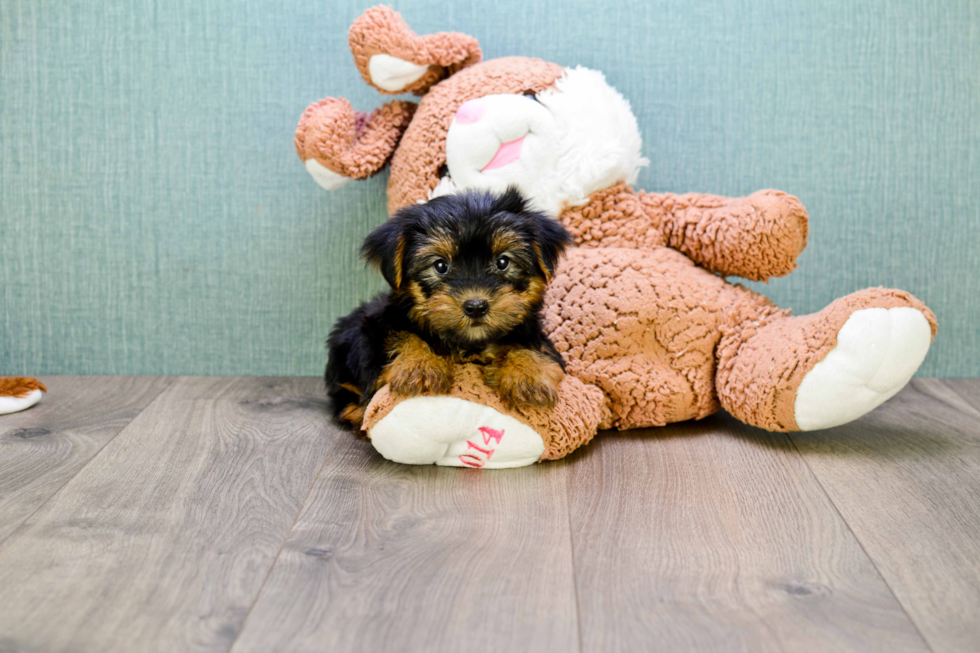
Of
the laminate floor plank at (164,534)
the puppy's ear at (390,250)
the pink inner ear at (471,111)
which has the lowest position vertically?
the laminate floor plank at (164,534)

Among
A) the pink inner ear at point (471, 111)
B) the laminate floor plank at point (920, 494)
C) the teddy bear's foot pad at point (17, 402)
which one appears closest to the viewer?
the laminate floor plank at point (920, 494)

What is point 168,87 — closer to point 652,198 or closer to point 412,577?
point 652,198

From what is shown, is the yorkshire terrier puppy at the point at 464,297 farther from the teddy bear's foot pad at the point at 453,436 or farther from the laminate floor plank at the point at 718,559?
the laminate floor plank at the point at 718,559

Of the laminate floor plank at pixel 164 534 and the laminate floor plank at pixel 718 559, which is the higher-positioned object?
the laminate floor plank at pixel 718 559

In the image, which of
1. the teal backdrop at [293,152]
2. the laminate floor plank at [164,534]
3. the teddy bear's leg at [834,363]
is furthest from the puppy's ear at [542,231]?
the teal backdrop at [293,152]

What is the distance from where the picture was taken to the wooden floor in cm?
126

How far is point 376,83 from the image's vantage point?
2316 millimetres

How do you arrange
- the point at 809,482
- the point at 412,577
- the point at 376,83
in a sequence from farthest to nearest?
the point at 376,83 → the point at 809,482 → the point at 412,577

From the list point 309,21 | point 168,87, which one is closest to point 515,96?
point 309,21

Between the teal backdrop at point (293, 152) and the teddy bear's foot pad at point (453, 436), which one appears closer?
the teddy bear's foot pad at point (453, 436)

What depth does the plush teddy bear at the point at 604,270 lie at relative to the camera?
191 centimetres

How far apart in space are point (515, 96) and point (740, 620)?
57.0 inches

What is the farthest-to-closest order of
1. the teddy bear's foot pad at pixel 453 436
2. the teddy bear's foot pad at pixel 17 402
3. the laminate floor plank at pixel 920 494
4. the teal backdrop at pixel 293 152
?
the teal backdrop at pixel 293 152 < the teddy bear's foot pad at pixel 17 402 < the teddy bear's foot pad at pixel 453 436 < the laminate floor plank at pixel 920 494

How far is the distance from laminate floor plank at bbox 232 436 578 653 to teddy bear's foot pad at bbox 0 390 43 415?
3.71 feet
